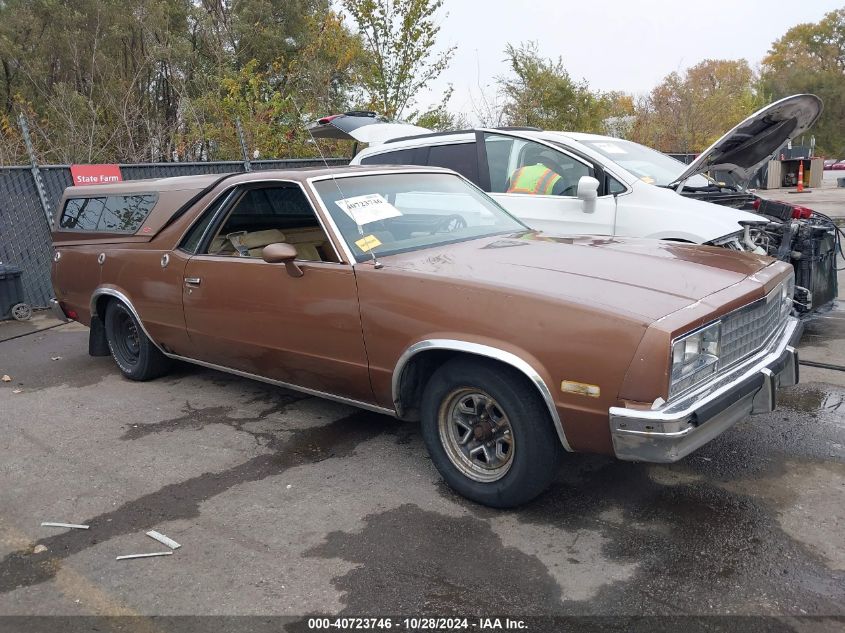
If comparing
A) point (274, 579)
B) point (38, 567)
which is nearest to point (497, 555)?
point (274, 579)

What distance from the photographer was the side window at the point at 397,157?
24.1 feet

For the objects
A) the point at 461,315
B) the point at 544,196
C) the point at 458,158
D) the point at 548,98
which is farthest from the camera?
the point at 548,98

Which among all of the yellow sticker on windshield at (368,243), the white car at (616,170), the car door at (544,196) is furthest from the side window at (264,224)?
the car door at (544,196)

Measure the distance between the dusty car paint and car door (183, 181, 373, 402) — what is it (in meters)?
0.01

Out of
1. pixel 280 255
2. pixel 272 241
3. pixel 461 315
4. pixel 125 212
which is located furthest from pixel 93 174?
pixel 461 315

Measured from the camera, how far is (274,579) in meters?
2.94

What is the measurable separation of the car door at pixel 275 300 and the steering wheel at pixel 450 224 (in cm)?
72

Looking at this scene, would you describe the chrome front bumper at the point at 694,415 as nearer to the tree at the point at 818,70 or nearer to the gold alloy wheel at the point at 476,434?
the gold alloy wheel at the point at 476,434

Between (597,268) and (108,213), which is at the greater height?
(108,213)

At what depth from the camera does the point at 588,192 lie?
19.1 feet

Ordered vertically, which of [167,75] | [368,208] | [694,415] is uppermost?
[167,75]

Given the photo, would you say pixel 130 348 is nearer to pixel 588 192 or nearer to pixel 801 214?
pixel 588 192

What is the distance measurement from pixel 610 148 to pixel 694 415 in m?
4.32

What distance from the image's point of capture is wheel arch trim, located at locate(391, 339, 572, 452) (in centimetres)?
303
